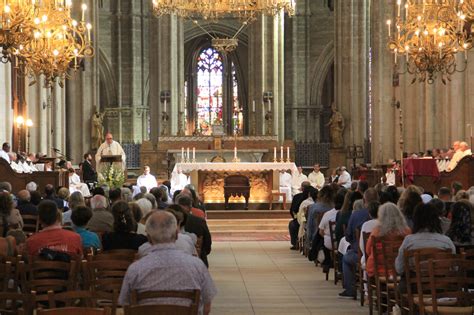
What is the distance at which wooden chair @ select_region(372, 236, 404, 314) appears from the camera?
10.7 m

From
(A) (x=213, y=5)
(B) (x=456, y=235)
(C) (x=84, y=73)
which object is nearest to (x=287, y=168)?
(A) (x=213, y=5)

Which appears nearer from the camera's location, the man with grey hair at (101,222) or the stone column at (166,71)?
the man with grey hair at (101,222)

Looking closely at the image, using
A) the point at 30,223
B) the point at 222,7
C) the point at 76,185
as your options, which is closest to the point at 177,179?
the point at 76,185

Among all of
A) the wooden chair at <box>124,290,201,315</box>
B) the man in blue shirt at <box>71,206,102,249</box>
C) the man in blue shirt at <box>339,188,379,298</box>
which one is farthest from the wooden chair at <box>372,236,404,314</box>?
the wooden chair at <box>124,290,201,315</box>

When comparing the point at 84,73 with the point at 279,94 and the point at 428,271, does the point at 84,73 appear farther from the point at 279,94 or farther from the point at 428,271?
the point at 428,271

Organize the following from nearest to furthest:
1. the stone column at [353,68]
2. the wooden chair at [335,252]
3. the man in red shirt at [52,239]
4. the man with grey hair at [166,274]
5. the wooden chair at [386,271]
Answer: the man with grey hair at [166,274] → the man in red shirt at [52,239] → the wooden chair at [386,271] → the wooden chair at [335,252] → the stone column at [353,68]

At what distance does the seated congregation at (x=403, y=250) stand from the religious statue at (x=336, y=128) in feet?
95.7

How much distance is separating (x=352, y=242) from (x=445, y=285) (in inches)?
169

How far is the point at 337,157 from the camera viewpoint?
4609cm

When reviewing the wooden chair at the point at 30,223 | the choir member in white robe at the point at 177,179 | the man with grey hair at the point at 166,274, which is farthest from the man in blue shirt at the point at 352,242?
the choir member in white robe at the point at 177,179

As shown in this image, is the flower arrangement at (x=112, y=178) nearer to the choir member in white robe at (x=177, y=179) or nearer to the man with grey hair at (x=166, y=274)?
the choir member in white robe at (x=177, y=179)

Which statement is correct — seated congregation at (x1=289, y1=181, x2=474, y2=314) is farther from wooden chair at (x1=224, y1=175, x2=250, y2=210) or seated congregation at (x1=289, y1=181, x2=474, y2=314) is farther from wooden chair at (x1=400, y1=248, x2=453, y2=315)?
wooden chair at (x1=224, y1=175, x2=250, y2=210)

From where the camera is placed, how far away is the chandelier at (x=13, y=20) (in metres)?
16.0

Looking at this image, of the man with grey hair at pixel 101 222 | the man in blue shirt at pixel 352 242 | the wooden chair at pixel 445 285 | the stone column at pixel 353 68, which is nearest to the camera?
the wooden chair at pixel 445 285
